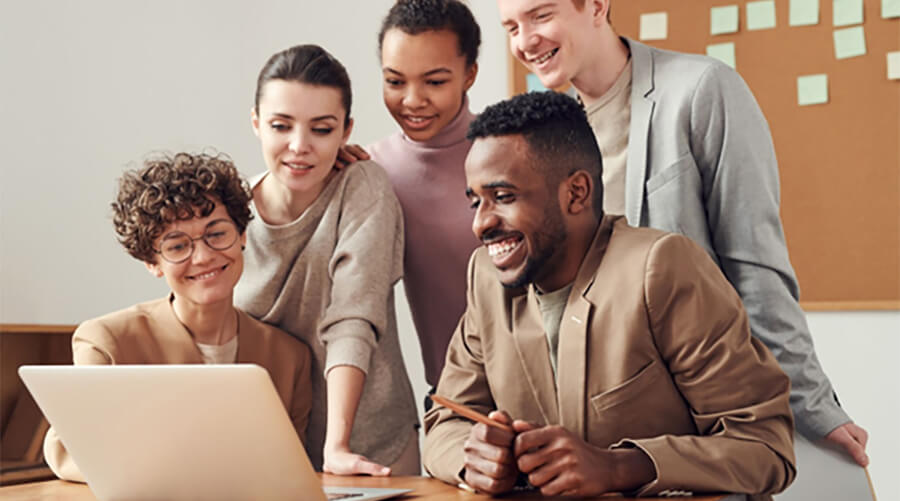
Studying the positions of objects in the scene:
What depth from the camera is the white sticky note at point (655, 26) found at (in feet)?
10.2

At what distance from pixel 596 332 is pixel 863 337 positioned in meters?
1.91

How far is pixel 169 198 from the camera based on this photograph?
1655 mm

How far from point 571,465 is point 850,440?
2.40 ft

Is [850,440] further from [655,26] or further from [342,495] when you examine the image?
[655,26]

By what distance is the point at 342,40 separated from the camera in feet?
12.5

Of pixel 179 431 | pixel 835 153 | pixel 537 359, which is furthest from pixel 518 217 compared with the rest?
pixel 835 153

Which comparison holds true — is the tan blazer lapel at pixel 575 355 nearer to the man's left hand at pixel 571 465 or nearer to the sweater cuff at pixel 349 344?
the man's left hand at pixel 571 465

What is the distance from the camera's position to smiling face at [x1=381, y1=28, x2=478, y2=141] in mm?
1874

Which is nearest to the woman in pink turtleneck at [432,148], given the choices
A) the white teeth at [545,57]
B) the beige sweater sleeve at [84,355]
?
the white teeth at [545,57]

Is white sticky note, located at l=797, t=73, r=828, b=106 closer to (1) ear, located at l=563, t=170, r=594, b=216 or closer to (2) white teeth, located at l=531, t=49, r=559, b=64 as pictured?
(2) white teeth, located at l=531, t=49, r=559, b=64

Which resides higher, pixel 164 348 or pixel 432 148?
pixel 432 148

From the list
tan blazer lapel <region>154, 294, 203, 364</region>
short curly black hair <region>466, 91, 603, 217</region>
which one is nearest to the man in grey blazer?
short curly black hair <region>466, 91, 603, 217</region>

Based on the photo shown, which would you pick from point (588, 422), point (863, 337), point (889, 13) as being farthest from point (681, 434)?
point (889, 13)

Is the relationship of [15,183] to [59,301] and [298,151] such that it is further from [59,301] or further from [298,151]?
[298,151]
